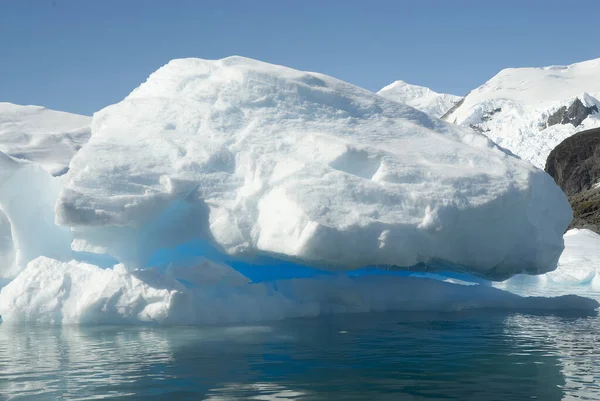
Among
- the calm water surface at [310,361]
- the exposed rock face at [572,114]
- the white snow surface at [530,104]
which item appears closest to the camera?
the calm water surface at [310,361]

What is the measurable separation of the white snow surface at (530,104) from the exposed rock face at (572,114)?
2.39ft

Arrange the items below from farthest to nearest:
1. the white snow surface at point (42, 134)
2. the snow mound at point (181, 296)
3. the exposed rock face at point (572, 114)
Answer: the exposed rock face at point (572, 114), the white snow surface at point (42, 134), the snow mound at point (181, 296)

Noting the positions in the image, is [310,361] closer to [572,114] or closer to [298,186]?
[298,186]

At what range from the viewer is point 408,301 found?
13.2m

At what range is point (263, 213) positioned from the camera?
11.1 m

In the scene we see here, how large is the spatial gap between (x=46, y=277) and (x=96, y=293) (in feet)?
4.14

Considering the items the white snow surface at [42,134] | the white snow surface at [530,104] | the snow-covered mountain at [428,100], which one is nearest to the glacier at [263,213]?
the white snow surface at [42,134]

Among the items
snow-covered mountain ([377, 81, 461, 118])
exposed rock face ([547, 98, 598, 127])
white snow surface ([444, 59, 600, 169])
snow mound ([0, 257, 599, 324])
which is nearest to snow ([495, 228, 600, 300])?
snow mound ([0, 257, 599, 324])

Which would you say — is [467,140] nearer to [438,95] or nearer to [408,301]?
[408,301]

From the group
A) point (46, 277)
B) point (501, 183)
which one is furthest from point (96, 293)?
point (501, 183)

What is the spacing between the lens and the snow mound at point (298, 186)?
35.0 feet

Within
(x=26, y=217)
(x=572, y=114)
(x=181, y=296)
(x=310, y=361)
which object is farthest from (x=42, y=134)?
(x=572, y=114)

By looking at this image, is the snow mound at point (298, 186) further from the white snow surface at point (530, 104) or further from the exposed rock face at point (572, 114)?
the exposed rock face at point (572, 114)

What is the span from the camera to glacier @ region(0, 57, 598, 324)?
10.7 metres
